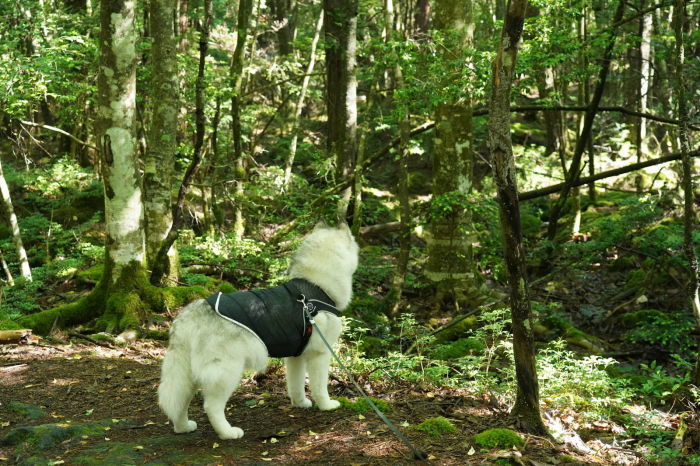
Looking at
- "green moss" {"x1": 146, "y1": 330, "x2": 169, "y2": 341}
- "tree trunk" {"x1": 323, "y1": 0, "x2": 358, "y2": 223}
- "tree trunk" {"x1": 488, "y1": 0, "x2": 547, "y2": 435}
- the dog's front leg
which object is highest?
"tree trunk" {"x1": 323, "y1": 0, "x2": 358, "y2": 223}

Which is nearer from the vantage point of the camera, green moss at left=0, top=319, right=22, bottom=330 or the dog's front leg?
the dog's front leg

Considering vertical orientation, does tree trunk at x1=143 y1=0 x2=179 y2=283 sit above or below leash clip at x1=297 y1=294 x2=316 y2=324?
above

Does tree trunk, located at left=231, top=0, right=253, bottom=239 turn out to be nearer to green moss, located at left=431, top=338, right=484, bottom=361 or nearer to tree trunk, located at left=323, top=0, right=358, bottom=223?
tree trunk, located at left=323, top=0, right=358, bottom=223

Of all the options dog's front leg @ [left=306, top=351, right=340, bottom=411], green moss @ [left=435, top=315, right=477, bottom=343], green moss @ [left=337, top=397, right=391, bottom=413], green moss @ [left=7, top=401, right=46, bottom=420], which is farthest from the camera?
green moss @ [left=435, top=315, right=477, bottom=343]

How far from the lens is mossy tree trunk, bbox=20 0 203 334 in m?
8.41

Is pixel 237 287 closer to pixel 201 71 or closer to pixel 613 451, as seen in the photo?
pixel 201 71

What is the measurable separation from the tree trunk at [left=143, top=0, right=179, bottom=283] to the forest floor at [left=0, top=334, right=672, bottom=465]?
3839mm

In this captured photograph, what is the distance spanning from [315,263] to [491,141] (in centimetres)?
211

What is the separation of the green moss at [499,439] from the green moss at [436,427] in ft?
1.16

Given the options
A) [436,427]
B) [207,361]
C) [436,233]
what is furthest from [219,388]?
[436,233]

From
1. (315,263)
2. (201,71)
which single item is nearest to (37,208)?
(201,71)

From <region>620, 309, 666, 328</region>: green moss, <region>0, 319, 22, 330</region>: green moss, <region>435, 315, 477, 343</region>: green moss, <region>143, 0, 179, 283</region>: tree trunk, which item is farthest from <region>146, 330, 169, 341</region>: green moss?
<region>620, 309, 666, 328</region>: green moss

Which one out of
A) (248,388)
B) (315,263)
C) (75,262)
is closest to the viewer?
(315,263)

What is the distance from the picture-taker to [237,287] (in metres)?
12.6
